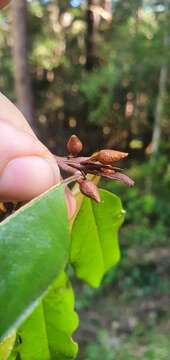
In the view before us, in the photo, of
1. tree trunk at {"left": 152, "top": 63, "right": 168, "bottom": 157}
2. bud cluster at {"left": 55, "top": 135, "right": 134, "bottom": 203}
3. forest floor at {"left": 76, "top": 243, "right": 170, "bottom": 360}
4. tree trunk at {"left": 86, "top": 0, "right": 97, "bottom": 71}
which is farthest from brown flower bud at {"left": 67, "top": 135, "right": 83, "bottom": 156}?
tree trunk at {"left": 86, "top": 0, "right": 97, "bottom": 71}

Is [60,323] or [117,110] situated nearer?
[60,323]

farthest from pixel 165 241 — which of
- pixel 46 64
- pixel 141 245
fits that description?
pixel 46 64

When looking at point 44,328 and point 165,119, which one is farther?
point 165,119

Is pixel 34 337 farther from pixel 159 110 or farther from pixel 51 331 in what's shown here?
pixel 159 110

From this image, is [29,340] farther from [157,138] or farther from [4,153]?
[157,138]

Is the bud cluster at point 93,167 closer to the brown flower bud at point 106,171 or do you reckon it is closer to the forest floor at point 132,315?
the brown flower bud at point 106,171

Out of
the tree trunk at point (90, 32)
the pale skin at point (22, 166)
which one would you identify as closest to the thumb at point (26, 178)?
the pale skin at point (22, 166)

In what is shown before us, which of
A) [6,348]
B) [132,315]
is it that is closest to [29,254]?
[6,348]
